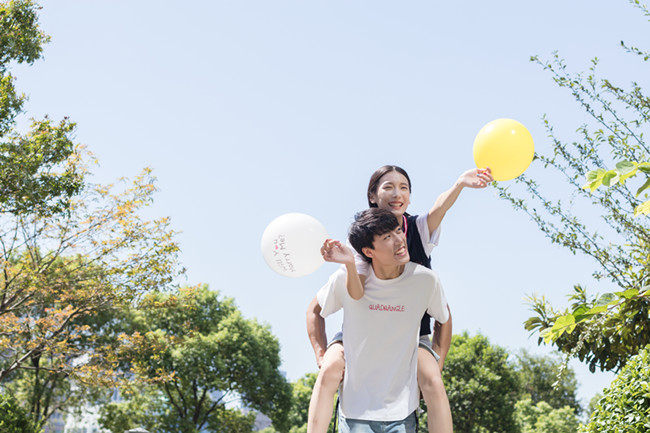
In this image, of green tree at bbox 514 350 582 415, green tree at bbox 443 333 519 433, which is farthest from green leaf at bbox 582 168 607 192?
green tree at bbox 514 350 582 415

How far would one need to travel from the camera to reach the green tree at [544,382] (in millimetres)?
34969

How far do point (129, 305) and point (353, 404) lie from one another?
1183cm

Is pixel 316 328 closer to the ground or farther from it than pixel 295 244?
closer to the ground

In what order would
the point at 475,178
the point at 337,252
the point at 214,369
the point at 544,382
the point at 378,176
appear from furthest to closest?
the point at 544,382
the point at 214,369
the point at 378,176
the point at 475,178
the point at 337,252

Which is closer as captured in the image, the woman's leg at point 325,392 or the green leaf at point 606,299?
the woman's leg at point 325,392

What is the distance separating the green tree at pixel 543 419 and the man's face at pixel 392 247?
24.2m

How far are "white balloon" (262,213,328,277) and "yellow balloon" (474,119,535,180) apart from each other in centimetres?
117

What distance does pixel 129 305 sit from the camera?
1427 centimetres

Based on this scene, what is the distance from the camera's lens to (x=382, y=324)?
11.7ft

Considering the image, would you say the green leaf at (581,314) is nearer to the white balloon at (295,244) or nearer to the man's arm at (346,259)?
the man's arm at (346,259)

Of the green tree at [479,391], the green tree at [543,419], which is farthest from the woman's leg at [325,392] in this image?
the green tree at [543,419]

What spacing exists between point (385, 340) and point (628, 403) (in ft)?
7.28

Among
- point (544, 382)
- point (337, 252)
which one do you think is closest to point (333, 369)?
point (337, 252)

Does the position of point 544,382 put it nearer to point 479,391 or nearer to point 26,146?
point 479,391
